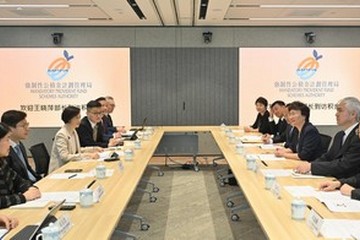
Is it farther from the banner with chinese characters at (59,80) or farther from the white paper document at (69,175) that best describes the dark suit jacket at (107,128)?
the white paper document at (69,175)

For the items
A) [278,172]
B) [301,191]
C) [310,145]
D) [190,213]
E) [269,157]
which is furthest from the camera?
[190,213]

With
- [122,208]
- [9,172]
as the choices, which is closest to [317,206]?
[122,208]

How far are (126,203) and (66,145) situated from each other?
74.8 inches

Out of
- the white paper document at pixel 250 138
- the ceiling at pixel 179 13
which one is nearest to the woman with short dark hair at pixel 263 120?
the white paper document at pixel 250 138

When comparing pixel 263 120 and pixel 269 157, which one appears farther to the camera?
pixel 263 120

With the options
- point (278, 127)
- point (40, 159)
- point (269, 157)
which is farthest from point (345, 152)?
point (278, 127)

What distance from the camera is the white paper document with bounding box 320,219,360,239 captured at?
201cm

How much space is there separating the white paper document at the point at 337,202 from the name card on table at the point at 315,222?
0.33 meters

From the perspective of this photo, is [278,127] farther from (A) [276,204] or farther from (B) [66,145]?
(A) [276,204]

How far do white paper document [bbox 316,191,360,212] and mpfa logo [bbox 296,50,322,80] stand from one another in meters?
6.49

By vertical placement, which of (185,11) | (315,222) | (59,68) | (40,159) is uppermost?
(185,11)

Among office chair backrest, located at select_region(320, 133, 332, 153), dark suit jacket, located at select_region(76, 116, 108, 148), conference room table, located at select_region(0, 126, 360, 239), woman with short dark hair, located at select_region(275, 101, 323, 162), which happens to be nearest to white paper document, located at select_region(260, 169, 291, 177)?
conference room table, located at select_region(0, 126, 360, 239)

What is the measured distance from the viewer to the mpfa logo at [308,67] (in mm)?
8984

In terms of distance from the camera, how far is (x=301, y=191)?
2938 mm
